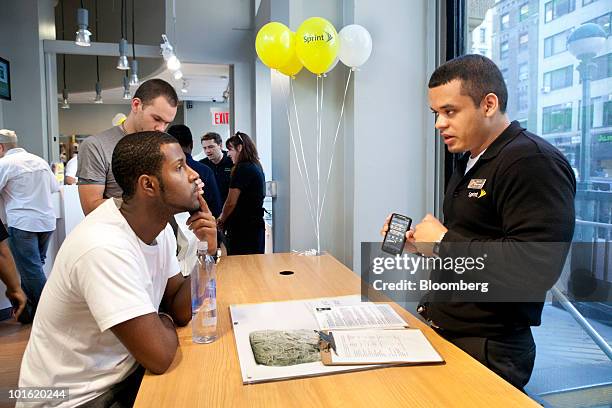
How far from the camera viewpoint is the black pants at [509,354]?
1.26m

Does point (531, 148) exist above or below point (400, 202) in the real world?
above

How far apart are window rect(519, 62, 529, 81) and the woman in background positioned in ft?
6.72

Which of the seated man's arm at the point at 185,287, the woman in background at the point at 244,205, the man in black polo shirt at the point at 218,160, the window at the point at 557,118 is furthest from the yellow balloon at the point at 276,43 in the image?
the man in black polo shirt at the point at 218,160

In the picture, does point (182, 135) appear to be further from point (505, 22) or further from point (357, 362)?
point (357, 362)

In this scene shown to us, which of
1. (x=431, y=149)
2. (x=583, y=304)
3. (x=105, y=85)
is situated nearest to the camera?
(x=583, y=304)

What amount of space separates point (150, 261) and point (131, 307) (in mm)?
260

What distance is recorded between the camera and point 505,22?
2.23 meters

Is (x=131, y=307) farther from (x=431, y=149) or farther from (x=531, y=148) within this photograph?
(x=431, y=149)

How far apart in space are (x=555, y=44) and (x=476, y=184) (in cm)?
108

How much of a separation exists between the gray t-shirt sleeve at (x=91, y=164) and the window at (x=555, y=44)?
2085 millimetres

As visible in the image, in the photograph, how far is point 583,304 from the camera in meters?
1.88

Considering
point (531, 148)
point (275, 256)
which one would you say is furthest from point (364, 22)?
point (531, 148)

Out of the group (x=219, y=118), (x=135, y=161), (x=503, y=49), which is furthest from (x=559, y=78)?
(x=219, y=118)

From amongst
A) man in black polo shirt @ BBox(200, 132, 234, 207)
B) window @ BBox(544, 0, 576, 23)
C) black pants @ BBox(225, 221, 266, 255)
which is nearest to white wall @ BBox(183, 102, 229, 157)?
man in black polo shirt @ BBox(200, 132, 234, 207)
